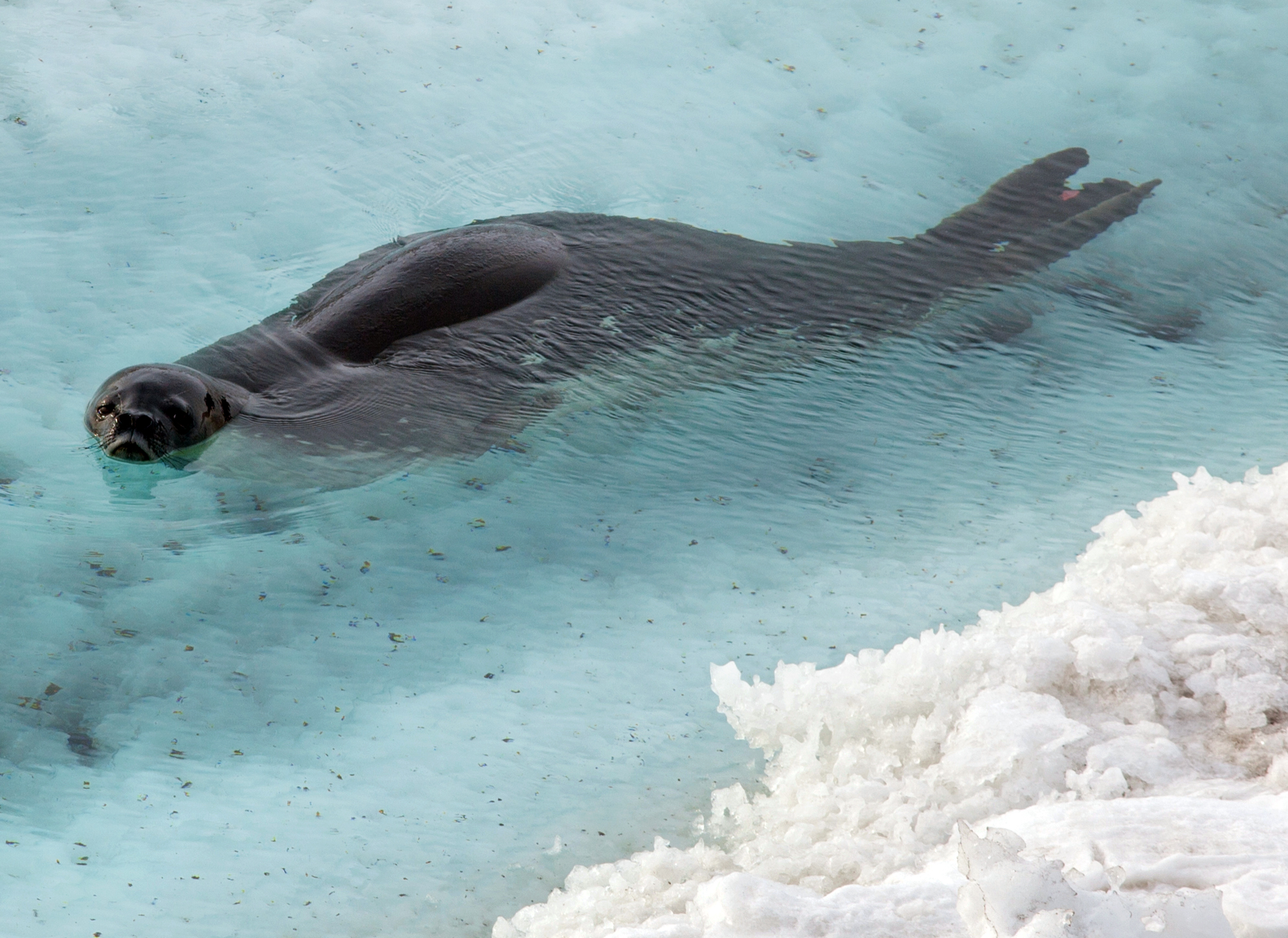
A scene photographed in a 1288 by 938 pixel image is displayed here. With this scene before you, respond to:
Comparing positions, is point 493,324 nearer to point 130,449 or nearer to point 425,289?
point 425,289

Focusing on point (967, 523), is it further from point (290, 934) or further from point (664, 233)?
point (290, 934)

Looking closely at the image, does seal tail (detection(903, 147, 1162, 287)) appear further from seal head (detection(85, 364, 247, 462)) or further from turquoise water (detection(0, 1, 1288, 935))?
seal head (detection(85, 364, 247, 462))

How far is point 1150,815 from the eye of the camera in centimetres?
225

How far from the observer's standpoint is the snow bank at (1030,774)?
2.01 metres

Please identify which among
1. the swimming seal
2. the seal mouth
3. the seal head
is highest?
the swimming seal

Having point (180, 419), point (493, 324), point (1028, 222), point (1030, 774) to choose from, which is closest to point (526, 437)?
point (493, 324)

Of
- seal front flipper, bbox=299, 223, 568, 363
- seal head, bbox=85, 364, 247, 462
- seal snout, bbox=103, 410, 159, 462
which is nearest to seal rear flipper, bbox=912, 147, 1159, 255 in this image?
seal front flipper, bbox=299, 223, 568, 363

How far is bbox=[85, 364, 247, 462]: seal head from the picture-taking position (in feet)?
12.7

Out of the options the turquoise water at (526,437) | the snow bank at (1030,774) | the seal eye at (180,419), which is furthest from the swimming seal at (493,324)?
the snow bank at (1030,774)

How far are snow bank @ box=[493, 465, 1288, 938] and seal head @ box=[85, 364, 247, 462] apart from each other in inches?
79.5

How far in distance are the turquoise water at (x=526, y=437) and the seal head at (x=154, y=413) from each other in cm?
13

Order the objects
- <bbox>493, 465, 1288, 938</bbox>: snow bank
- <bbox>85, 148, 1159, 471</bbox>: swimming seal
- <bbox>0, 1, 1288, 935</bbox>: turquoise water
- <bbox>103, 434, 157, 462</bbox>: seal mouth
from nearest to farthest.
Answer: <bbox>493, 465, 1288, 938</bbox>: snow bank
<bbox>0, 1, 1288, 935</bbox>: turquoise water
<bbox>103, 434, 157, 462</bbox>: seal mouth
<bbox>85, 148, 1159, 471</bbox>: swimming seal

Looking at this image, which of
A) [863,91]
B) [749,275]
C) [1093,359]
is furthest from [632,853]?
[863,91]

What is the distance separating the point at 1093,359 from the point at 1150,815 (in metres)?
3.11
